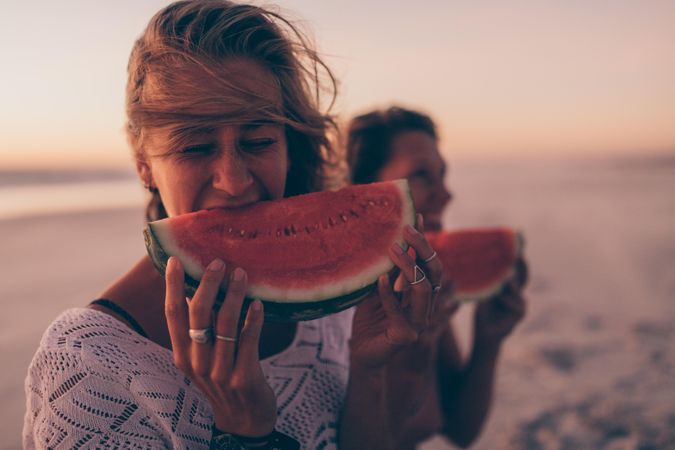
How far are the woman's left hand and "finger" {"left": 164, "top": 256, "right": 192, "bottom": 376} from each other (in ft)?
1.89

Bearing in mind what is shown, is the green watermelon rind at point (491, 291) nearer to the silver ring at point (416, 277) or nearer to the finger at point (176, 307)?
the silver ring at point (416, 277)

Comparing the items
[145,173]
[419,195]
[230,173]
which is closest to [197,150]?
[230,173]

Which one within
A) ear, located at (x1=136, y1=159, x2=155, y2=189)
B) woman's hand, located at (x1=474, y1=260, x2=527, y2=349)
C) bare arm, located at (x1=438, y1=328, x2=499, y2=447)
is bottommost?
bare arm, located at (x1=438, y1=328, x2=499, y2=447)

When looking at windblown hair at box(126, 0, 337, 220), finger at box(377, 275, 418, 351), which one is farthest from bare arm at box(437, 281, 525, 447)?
windblown hair at box(126, 0, 337, 220)

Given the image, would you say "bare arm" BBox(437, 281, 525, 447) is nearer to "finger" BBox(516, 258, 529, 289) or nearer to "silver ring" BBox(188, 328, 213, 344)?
"finger" BBox(516, 258, 529, 289)

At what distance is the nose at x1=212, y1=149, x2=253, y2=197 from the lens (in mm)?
1470

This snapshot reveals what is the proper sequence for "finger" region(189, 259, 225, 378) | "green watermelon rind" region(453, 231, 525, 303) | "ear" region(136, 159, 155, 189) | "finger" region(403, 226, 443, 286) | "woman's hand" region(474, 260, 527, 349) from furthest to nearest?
"green watermelon rind" region(453, 231, 525, 303), "woman's hand" region(474, 260, 527, 349), "ear" region(136, 159, 155, 189), "finger" region(403, 226, 443, 286), "finger" region(189, 259, 225, 378)

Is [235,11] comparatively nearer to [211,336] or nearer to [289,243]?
[289,243]

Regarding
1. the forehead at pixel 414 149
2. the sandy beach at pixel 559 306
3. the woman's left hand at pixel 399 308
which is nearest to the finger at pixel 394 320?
the woman's left hand at pixel 399 308

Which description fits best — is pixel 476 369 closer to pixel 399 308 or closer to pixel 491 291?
pixel 491 291

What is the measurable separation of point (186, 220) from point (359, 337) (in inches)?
28.9

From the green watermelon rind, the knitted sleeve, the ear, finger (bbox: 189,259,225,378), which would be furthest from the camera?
the green watermelon rind

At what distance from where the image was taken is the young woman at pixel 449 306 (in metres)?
2.61

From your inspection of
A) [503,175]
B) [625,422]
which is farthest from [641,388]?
[503,175]
